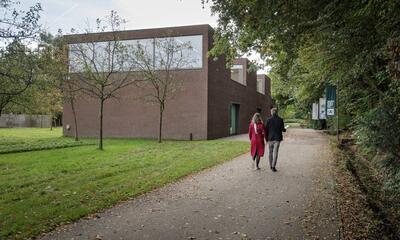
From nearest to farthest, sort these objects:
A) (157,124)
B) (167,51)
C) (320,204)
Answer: (320,204) < (167,51) < (157,124)

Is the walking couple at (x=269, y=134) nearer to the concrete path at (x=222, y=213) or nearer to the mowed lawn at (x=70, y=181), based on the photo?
the concrete path at (x=222, y=213)

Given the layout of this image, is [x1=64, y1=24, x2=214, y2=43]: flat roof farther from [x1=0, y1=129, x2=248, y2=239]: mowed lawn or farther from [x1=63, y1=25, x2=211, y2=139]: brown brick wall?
[x1=0, y1=129, x2=248, y2=239]: mowed lawn

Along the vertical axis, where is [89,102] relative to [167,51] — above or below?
below

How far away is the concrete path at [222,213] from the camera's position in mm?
5875

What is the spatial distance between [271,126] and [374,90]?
10.3 ft

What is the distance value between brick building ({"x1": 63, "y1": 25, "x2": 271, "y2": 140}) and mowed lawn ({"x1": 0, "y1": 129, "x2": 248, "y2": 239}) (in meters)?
10.7

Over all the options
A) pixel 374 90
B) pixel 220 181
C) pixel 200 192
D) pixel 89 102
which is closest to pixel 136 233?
pixel 200 192

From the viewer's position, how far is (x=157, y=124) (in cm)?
2758

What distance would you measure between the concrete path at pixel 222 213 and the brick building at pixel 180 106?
16.2 metres

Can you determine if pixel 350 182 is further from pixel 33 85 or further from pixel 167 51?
pixel 167 51

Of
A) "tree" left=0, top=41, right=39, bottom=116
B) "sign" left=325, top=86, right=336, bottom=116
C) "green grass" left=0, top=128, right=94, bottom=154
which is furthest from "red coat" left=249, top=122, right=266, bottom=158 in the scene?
"green grass" left=0, top=128, right=94, bottom=154

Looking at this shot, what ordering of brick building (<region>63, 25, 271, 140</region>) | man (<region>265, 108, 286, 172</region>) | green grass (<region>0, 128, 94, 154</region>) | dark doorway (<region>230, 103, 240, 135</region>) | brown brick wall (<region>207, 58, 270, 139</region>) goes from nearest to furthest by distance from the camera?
1. man (<region>265, 108, 286, 172</region>)
2. green grass (<region>0, 128, 94, 154</region>)
3. brick building (<region>63, 25, 271, 140</region>)
4. brown brick wall (<region>207, 58, 270, 139</region>)
5. dark doorway (<region>230, 103, 240, 135</region>)

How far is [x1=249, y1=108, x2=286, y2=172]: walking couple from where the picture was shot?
1180cm

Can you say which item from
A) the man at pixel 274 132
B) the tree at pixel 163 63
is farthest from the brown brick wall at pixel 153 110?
the man at pixel 274 132
